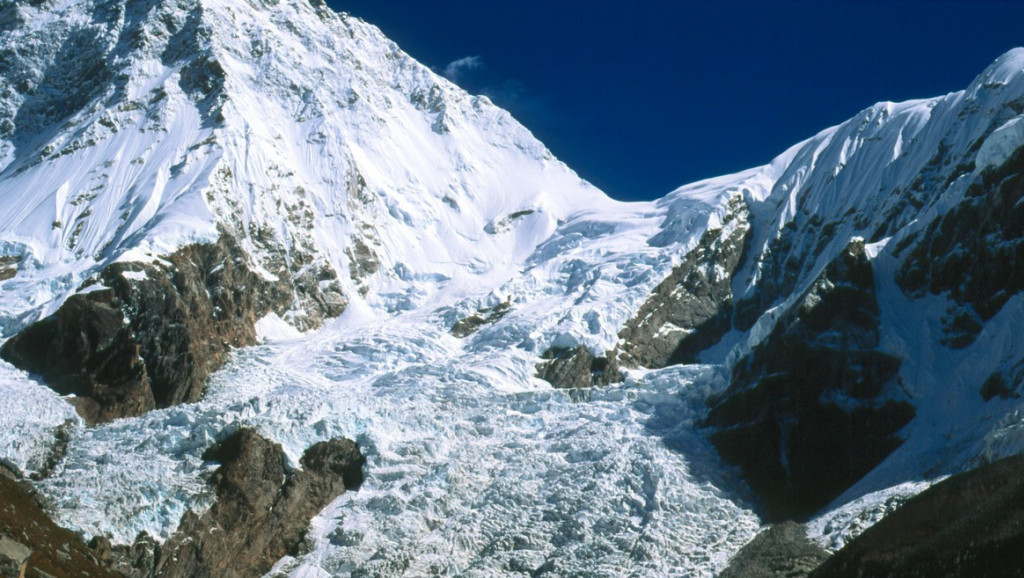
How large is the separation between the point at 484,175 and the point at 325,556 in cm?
8634

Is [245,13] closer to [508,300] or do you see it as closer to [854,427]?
[508,300]

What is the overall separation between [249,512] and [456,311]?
41.2 meters

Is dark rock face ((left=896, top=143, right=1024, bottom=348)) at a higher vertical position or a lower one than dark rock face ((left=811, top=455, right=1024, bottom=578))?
higher

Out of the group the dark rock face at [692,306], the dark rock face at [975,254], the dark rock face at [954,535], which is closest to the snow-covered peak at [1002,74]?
the dark rock face at [975,254]

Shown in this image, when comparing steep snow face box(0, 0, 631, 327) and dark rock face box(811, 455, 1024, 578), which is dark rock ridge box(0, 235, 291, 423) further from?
dark rock face box(811, 455, 1024, 578)

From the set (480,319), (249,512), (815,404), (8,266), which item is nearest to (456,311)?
(480,319)

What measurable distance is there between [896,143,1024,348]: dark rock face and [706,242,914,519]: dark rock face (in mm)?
4244

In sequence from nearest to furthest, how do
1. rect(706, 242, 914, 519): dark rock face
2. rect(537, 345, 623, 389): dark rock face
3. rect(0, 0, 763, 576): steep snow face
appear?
rect(0, 0, 763, 576): steep snow face → rect(706, 242, 914, 519): dark rock face → rect(537, 345, 623, 389): dark rock face

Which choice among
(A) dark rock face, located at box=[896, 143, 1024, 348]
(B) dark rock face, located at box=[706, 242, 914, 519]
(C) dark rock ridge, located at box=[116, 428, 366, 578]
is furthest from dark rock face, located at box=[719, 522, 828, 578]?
(C) dark rock ridge, located at box=[116, 428, 366, 578]

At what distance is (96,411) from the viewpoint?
77.9 metres

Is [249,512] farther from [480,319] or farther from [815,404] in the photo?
[480,319]

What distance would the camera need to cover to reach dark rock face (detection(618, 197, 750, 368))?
10112 centimetres

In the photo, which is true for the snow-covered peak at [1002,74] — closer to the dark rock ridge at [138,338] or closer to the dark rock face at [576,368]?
the dark rock face at [576,368]

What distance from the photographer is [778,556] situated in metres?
61.1
